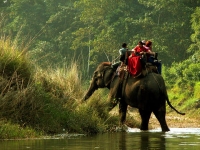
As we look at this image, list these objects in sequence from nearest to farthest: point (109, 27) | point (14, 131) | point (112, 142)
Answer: point (112, 142) → point (14, 131) → point (109, 27)

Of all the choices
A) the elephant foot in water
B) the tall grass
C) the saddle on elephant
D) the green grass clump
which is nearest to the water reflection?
the tall grass

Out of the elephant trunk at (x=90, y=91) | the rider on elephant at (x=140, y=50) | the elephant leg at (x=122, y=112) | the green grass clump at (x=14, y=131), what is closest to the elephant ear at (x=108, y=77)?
the elephant trunk at (x=90, y=91)

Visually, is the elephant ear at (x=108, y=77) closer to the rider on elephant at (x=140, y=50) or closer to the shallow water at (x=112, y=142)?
the rider on elephant at (x=140, y=50)

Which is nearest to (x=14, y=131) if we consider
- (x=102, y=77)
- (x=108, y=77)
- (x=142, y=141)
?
(x=142, y=141)

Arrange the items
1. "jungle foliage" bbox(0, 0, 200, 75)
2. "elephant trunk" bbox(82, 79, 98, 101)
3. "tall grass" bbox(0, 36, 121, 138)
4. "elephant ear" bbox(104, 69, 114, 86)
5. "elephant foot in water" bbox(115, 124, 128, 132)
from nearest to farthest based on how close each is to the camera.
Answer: "tall grass" bbox(0, 36, 121, 138) < "elephant foot in water" bbox(115, 124, 128, 132) < "elephant trunk" bbox(82, 79, 98, 101) < "elephant ear" bbox(104, 69, 114, 86) < "jungle foliage" bbox(0, 0, 200, 75)

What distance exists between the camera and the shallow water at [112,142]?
40.8ft

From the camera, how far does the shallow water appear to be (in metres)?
12.4

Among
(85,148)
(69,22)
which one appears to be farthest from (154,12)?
(85,148)

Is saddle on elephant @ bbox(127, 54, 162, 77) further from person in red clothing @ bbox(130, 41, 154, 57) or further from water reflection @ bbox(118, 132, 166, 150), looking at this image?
water reflection @ bbox(118, 132, 166, 150)

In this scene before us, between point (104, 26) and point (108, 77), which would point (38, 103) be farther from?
point (104, 26)

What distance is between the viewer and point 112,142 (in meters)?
13.7

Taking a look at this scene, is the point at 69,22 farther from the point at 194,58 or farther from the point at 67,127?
the point at 67,127

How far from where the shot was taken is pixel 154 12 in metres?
46.0

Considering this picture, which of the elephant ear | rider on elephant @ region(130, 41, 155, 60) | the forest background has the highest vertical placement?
the forest background
